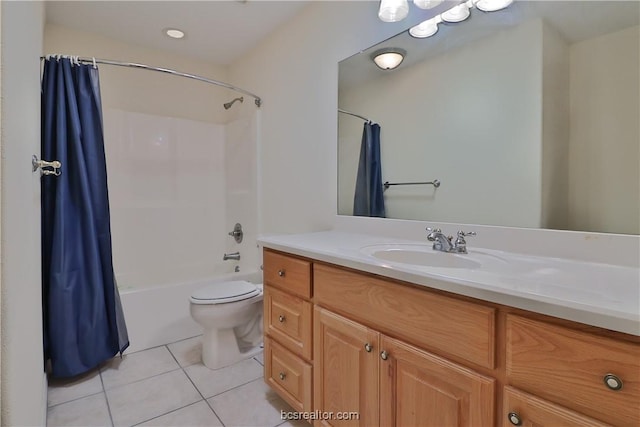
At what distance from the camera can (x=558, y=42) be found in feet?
3.56

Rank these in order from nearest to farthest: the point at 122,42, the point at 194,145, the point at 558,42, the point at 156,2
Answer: the point at 558,42 → the point at 156,2 → the point at 122,42 → the point at 194,145

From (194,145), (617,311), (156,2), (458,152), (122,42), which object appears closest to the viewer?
(617,311)

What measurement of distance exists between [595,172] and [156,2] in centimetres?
245

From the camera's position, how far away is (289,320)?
54.3 inches

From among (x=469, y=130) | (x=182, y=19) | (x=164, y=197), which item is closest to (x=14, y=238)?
(x=469, y=130)

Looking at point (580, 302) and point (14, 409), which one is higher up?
point (580, 302)

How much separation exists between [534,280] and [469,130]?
757 mm

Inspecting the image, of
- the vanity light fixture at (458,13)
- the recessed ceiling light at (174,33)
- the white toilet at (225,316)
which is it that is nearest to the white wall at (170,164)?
the recessed ceiling light at (174,33)

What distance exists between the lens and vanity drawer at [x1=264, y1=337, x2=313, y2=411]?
1.29m

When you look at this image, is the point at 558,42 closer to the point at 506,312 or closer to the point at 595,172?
the point at 595,172

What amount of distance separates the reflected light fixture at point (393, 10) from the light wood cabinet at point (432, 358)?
123 centimetres

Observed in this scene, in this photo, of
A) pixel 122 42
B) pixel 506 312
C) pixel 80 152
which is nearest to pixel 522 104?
pixel 506 312

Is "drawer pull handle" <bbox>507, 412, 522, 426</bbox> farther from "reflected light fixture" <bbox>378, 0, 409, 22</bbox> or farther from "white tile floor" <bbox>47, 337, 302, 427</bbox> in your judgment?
"reflected light fixture" <bbox>378, 0, 409, 22</bbox>

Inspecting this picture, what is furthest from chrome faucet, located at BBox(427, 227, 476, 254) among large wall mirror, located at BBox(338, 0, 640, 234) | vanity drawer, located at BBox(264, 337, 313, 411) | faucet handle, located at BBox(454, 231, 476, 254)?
vanity drawer, located at BBox(264, 337, 313, 411)
